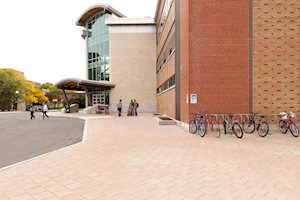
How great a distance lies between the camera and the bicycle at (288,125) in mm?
9512

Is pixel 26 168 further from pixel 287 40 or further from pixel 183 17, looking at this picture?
pixel 287 40

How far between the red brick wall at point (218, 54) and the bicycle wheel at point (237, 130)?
2687mm

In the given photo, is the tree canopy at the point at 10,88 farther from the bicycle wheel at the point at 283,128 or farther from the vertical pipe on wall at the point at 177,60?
the bicycle wheel at the point at 283,128

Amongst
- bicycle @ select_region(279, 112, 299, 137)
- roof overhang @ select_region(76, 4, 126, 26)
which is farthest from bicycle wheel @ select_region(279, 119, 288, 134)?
roof overhang @ select_region(76, 4, 126, 26)

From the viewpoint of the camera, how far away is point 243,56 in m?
12.1

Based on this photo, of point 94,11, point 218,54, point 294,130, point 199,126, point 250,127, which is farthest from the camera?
point 94,11

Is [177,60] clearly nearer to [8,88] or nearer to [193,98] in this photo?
[193,98]

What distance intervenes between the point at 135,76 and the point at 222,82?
2079 cm

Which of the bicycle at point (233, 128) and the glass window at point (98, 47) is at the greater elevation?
the glass window at point (98, 47)

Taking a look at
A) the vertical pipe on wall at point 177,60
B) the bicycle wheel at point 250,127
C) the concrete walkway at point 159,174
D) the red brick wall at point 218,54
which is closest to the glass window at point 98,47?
the vertical pipe on wall at point 177,60

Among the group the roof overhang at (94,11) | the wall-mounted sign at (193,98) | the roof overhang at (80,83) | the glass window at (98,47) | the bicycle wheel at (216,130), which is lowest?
the bicycle wheel at (216,130)

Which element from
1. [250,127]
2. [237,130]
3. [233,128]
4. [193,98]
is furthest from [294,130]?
[193,98]

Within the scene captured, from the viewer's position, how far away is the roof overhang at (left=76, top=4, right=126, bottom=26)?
3319 centimetres

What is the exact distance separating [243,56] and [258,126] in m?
4.66
